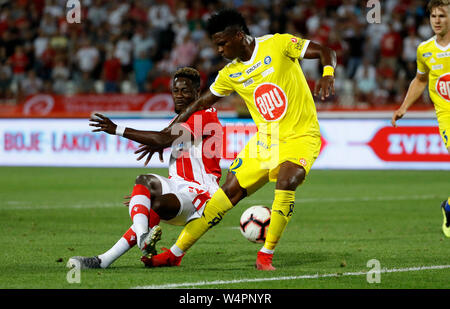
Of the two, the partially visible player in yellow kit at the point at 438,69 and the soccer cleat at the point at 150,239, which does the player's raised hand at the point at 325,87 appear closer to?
the soccer cleat at the point at 150,239

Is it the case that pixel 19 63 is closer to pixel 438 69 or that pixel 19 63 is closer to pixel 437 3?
pixel 438 69

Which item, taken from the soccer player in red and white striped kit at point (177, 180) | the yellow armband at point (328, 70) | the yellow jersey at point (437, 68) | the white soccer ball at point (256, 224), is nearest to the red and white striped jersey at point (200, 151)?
the soccer player in red and white striped kit at point (177, 180)

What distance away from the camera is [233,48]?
736 centimetres

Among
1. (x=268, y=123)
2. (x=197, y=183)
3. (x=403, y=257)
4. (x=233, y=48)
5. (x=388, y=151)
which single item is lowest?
(x=388, y=151)

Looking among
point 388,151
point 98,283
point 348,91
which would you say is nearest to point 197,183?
point 98,283

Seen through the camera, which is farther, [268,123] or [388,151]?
[388,151]

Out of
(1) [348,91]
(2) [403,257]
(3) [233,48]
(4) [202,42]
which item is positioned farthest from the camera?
(4) [202,42]

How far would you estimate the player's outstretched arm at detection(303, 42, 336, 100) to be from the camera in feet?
22.6

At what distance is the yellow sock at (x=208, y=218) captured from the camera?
7.41m

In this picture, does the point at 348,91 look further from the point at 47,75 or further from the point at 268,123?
the point at 268,123

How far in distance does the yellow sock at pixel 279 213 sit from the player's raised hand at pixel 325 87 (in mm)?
860

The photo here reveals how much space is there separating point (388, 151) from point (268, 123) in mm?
11235

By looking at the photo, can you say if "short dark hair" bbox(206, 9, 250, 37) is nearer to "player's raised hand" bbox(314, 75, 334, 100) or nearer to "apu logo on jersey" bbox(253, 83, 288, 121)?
"apu logo on jersey" bbox(253, 83, 288, 121)

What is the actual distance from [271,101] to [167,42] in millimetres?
16354
